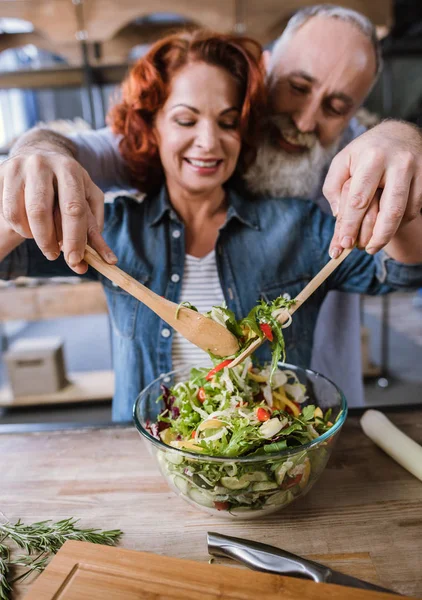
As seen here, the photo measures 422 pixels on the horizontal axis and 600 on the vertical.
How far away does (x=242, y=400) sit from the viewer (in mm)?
826

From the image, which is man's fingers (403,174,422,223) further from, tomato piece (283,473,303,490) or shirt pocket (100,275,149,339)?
shirt pocket (100,275,149,339)

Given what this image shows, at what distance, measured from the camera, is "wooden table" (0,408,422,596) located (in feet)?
2.27

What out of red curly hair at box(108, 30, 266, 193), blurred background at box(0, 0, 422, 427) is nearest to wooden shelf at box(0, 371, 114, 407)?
blurred background at box(0, 0, 422, 427)

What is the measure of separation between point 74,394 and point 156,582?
2.67m

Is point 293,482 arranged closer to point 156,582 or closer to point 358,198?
point 156,582

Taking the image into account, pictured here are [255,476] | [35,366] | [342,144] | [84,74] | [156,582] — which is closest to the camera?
[156,582]

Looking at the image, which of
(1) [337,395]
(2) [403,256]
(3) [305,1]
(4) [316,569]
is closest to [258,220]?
(2) [403,256]

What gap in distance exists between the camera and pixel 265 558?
651 millimetres

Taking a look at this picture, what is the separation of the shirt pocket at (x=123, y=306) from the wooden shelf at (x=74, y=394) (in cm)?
192

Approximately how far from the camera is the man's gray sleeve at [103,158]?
1284 mm

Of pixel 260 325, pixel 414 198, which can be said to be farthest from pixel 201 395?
pixel 414 198

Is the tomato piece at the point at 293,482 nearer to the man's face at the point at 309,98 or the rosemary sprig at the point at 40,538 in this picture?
the rosemary sprig at the point at 40,538

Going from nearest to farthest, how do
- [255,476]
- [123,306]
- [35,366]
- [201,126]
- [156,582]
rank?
[156,582] → [255,476] → [201,126] → [123,306] → [35,366]

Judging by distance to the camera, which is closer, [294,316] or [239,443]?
[239,443]
